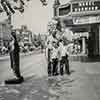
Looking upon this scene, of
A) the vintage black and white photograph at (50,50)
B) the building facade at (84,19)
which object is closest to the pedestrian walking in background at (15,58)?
the vintage black and white photograph at (50,50)

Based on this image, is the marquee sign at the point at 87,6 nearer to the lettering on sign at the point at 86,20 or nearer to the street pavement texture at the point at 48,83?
the lettering on sign at the point at 86,20

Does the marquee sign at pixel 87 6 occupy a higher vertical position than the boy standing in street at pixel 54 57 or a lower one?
higher

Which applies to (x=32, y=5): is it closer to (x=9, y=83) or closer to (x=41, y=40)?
(x=41, y=40)

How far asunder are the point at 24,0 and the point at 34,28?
0.73 feet

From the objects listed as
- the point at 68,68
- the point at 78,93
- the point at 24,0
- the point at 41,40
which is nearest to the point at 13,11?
the point at 24,0

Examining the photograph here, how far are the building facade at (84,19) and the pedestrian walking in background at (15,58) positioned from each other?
0.35m

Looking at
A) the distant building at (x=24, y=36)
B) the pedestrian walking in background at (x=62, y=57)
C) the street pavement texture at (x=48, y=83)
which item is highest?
the distant building at (x=24, y=36)

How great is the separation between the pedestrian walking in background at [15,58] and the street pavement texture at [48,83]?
0.03 meters

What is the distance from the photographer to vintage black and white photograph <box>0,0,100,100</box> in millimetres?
1448

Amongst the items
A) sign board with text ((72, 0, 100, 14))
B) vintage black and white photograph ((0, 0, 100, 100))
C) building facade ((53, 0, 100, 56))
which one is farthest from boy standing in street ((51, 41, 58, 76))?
sign board with text ((72, 0, 100, 14))

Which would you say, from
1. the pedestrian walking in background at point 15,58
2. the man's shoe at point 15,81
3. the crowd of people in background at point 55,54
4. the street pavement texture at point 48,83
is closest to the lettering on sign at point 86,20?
the crowd of people in background at point 55,54

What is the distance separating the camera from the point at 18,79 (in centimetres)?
150

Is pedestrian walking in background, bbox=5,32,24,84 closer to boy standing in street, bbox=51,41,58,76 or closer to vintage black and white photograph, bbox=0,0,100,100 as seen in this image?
vintage black and white photograph, bbox=0,0,100,100

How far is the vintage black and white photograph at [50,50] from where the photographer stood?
1.45 metres
